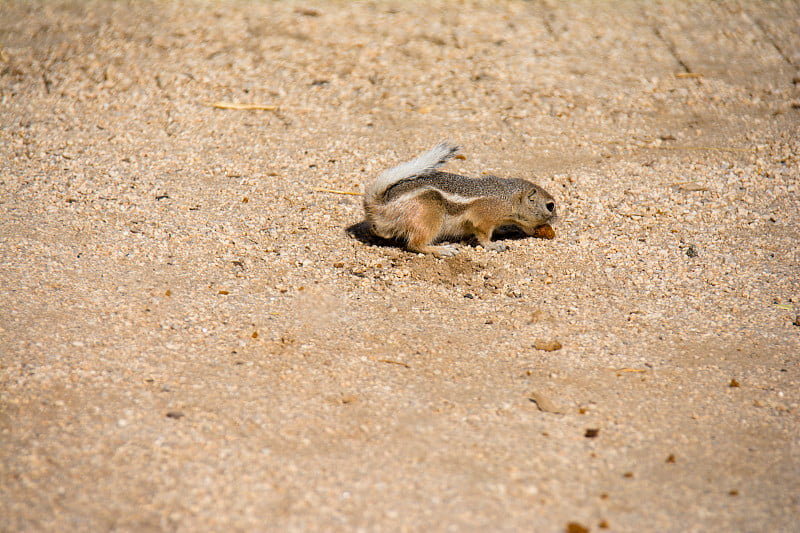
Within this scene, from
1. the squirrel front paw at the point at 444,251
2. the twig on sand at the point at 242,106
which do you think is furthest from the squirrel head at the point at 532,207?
the twig on sand at the point at 242,106

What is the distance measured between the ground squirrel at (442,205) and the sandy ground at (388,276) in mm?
198

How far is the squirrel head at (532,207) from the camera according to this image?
5.36 m

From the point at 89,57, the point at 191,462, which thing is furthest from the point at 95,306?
the point at 89,57

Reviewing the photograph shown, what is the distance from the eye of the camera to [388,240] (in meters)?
5.41

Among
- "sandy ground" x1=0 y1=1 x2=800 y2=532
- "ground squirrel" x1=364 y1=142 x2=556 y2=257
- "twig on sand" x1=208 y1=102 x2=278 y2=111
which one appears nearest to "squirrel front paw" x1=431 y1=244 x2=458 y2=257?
"ground squirrel" x1=364 y1=142 x2=556 y2=257

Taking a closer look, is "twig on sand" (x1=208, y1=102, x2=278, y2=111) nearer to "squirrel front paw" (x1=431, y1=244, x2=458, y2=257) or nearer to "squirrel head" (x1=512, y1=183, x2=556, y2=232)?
"squirrel front paw" (x1=431, y1=244, x2=458, y2=257)

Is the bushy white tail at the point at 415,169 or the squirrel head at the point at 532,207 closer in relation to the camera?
the bushy white tail at the point at 415,169

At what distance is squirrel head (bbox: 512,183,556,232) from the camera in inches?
211

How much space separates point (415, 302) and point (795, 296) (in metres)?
2.62

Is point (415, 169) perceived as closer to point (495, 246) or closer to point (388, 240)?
point (388, 240)

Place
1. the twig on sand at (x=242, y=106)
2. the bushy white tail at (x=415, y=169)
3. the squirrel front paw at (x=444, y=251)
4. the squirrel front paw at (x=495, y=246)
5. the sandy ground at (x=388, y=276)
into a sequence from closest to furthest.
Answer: the sandy ground at (x=388, y=276) < the bushy white tail at (x=415, y=169) < the squirrel front paw at (x=444, y=251) < the squirrel front paw at (x=495, y=246) < the twig on sand at (x=242, y=106)

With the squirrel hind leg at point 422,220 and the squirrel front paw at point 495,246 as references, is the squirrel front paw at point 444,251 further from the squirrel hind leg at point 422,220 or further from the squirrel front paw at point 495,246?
the squirrel front paw at point 495,246

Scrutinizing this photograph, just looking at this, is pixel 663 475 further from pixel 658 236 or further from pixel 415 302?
pixel 658 236

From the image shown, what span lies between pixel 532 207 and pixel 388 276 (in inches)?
50.5
